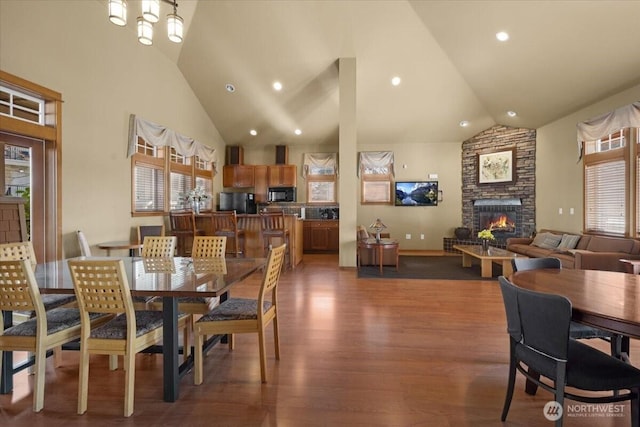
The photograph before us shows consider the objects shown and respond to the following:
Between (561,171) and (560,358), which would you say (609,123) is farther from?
(560,358)

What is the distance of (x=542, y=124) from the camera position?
6949mm

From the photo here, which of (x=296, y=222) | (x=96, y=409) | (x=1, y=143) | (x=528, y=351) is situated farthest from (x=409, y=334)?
(x=1, y=143)

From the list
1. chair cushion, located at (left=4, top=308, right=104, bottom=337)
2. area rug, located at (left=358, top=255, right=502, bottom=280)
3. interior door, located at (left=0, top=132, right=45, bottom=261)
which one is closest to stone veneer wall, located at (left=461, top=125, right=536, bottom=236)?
area rug, located at (left=358, top=255, right=502, bottom=280)

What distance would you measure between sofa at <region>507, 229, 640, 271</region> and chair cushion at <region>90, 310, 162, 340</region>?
17.6 feet

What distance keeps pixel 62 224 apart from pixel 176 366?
10.5 ft

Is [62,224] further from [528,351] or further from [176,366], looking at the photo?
[528,351]

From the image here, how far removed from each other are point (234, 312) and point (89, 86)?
4121mm

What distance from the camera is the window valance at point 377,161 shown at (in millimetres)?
8781

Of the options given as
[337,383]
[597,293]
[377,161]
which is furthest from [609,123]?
[337,383]

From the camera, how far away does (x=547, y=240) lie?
6.19 meters

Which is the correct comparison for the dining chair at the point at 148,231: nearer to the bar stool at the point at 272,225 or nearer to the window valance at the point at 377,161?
the bar stool at the point at 272,225

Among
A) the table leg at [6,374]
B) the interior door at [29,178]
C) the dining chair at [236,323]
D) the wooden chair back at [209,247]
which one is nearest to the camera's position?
the table leg at [6,374]

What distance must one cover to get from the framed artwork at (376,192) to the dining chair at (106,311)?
745cm

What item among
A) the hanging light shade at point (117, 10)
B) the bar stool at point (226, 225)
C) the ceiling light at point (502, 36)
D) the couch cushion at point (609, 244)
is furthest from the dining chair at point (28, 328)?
the couch cushion at point (609, 244)
